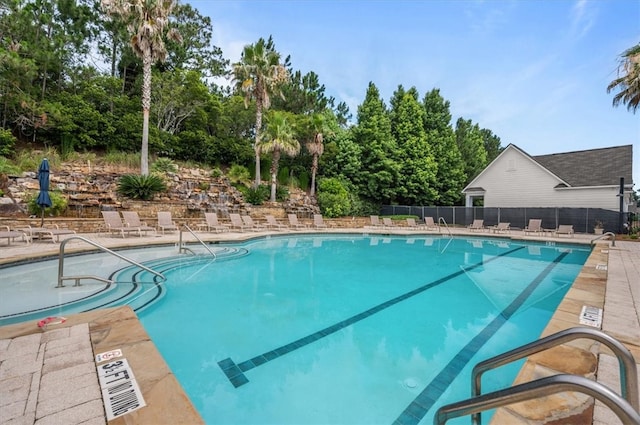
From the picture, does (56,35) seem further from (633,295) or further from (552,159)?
(552,159)

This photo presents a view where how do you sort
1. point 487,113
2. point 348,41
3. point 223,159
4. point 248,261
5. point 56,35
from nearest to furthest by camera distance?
point 248,261
point 56,35
point 348,41
point 223,159
point 487,113

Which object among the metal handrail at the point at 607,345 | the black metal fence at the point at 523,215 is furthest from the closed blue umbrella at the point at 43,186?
the black metal fence at the point at 523,215

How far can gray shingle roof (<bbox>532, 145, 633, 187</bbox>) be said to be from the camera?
1797 centimetres

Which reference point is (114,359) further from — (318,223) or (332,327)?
(318,223)

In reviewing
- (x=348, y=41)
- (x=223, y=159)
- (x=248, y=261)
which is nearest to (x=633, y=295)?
(x=248, y=261)

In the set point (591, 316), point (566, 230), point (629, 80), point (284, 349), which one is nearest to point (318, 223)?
point (566, 230)

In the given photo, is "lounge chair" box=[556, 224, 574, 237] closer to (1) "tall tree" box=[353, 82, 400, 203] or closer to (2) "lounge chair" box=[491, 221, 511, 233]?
(2) "lounge chair" box=[491, 221, 511, 233]

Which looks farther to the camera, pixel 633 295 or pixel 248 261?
pixel 248 261

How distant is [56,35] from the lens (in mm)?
17016

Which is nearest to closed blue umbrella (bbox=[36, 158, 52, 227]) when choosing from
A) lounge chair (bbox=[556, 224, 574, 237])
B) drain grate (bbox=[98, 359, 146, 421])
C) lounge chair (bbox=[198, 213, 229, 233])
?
lounge chair (bbox=[198, 213, 229, 233])

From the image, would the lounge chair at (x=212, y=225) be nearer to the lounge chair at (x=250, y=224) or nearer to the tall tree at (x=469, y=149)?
the lounge chair at (x=250, y=224)

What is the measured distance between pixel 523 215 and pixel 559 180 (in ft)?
11.2

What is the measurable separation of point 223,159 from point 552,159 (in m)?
24.1

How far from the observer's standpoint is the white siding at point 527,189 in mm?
17953
